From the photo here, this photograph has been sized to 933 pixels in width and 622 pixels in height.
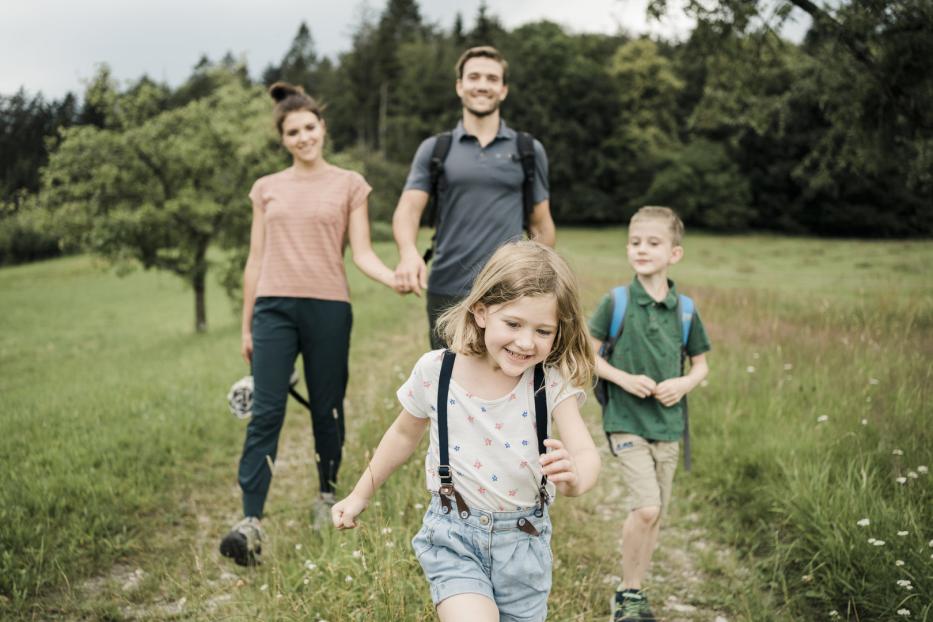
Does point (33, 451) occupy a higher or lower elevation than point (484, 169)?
lower

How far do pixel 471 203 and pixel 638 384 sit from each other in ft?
5.09

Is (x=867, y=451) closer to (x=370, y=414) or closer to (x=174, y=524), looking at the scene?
(x=370, y=414)

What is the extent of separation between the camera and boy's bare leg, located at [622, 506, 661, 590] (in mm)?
3340

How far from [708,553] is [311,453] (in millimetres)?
3424

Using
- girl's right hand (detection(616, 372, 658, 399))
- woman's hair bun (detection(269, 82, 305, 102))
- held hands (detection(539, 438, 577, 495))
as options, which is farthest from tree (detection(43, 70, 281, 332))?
held hands (detection(539, 438, 577, 495))

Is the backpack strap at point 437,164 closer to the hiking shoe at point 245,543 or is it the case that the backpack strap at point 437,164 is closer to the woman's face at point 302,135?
the woman's face at point 302,135

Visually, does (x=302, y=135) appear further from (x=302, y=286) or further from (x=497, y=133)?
(x=497, y=133)

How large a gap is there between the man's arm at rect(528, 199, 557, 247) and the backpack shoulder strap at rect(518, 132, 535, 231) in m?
0.06

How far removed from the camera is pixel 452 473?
239 cm

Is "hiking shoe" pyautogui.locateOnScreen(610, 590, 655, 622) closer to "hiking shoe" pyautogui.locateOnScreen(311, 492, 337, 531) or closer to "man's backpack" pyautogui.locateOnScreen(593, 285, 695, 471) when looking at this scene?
"man's backpack" pyautogui.locateOnScreen(593, 285, 695, 471)

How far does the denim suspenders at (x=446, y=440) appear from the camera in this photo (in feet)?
7.63

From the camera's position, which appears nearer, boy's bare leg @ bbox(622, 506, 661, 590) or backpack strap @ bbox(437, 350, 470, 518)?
backpack strap @ bbox(437, 350, 470, 518)

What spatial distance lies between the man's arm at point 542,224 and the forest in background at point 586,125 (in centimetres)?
474

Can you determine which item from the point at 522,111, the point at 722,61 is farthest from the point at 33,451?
the point at 522,111
